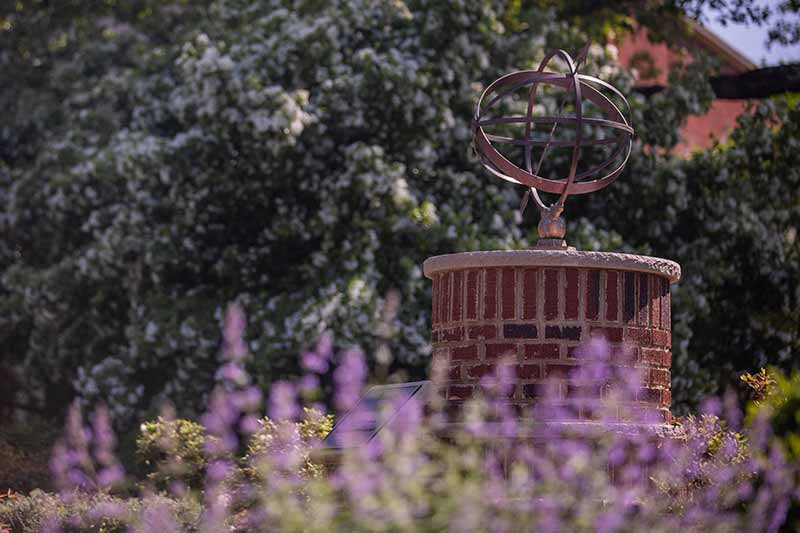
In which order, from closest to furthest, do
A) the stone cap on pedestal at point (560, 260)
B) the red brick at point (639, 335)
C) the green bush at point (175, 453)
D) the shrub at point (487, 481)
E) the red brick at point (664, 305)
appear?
the shrub at point (487, 481), the stone cap on pedestal at point (560, 260), the red brick at point (639, 335), the red brick at point (664, 305), the green bush at point (175, 453)

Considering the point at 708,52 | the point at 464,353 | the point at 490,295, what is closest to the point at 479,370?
the point at 464,353

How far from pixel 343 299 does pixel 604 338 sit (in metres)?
4.08

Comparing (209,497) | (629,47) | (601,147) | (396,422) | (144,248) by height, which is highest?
(629,47)

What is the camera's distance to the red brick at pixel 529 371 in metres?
→ 5.47

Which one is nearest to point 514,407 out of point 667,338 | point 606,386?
point 606,386

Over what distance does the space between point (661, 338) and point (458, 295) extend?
1.06 m

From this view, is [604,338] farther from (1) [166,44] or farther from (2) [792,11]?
(1) [166,44]

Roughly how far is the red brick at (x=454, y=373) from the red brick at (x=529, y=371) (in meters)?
0.35

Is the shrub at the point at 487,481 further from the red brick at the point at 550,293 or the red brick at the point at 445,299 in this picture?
the red brick at the point at 445,299

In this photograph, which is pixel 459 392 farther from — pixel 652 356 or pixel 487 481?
pixel 652 356

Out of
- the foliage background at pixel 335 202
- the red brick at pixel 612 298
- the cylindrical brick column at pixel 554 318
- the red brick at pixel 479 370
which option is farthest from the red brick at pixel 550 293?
the foliage background at pixel 335 202

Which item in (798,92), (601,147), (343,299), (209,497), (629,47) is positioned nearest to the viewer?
(209,497)

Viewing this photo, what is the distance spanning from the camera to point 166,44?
13.0m

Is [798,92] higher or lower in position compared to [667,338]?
higher
